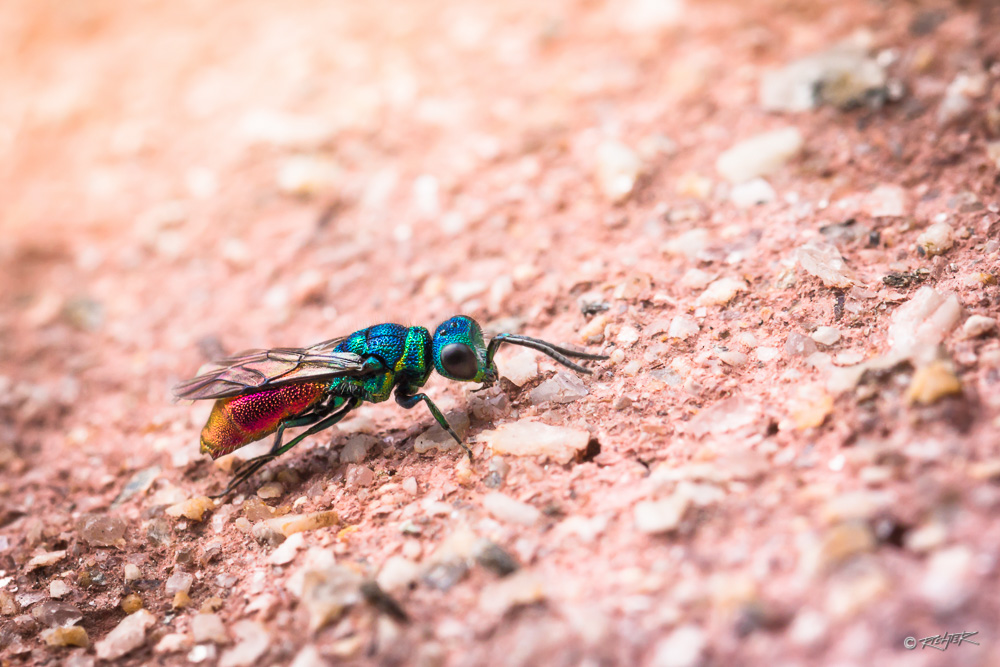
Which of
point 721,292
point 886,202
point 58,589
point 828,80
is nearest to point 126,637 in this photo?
point 58,589

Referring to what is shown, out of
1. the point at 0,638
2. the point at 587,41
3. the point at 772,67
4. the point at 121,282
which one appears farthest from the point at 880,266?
the point at 121,282

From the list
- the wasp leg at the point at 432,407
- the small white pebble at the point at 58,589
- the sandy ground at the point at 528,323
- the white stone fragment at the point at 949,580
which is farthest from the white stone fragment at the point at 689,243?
the small white pebble at the point at 58,589

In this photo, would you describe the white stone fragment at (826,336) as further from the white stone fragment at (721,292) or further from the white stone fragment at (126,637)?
the white stone fragment at (126,637)

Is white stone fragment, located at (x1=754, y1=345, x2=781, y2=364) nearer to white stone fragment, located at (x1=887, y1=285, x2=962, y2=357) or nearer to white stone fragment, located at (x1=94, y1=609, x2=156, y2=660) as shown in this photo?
white stone fragment, located at (x1=887, y1=285, x2=962, y2=357)

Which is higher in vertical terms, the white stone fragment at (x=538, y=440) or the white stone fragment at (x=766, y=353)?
the white stone fragment at (x=538, y=440)

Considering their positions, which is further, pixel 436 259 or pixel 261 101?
pixel 261 101

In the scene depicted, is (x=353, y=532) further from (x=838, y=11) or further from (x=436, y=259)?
(x=838, y=11)
